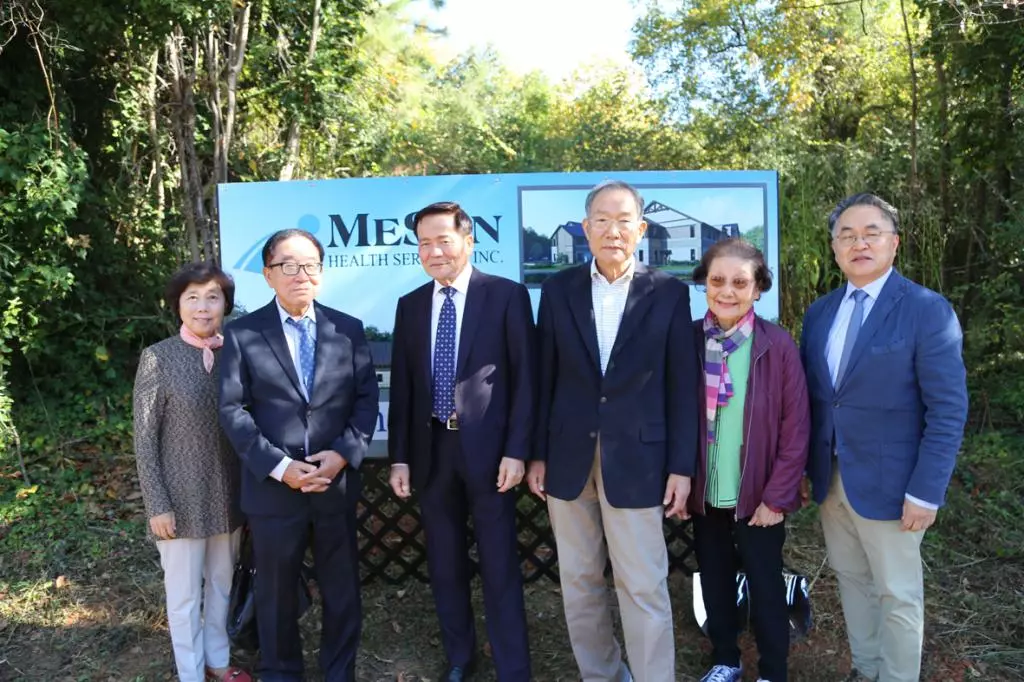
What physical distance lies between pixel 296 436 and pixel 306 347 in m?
0.32

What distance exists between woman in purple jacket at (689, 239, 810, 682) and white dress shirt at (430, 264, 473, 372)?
80 centimetres

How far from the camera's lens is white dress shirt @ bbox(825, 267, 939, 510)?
8.15ft

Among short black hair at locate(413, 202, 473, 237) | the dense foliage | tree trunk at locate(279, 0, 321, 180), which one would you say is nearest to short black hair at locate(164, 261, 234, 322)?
short black hair at locate(413, 202, 473, 237)

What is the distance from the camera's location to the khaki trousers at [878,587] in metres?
2.44

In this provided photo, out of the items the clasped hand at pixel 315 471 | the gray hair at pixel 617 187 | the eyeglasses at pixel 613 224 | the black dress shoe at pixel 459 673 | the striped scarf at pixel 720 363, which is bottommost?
the black dress shoe at pixel 459 673

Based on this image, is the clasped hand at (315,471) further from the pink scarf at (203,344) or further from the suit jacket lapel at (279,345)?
the pink scarf at (203,344)

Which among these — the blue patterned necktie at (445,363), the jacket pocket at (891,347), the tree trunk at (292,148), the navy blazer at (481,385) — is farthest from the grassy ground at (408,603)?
the tree trunk at (292,148)

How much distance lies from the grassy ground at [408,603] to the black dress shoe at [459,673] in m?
0.12

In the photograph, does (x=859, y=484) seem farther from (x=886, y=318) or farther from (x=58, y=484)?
(x=58, y=484)

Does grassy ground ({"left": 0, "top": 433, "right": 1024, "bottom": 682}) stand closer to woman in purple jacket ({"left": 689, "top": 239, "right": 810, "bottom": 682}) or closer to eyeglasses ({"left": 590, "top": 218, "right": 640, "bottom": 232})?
woman in purple jacket ({"left": 689, "top": 239, "right": 810, "bottom": 682})

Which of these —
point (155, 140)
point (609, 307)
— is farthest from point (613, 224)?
point (155, 140)

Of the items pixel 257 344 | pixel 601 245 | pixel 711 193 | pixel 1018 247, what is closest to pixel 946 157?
pixel 1018 247

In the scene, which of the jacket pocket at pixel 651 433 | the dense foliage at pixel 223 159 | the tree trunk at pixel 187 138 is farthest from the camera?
the tree trunk at pixel 187 138

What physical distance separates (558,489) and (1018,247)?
168 inches
